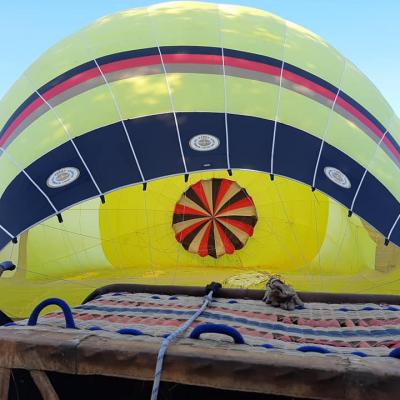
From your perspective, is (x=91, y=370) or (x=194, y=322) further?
(x=194, y=322)

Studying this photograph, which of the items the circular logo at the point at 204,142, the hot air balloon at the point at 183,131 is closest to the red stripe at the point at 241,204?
the hot air balloon at the point at 183,131

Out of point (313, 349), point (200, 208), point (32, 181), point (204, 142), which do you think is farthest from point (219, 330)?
point (200, 208)

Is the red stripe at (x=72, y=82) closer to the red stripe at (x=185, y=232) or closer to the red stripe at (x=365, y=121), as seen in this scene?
the red stripe at (x=365, y=121)

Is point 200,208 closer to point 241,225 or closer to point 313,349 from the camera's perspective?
point 241,225

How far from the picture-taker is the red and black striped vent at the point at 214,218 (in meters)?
6.15

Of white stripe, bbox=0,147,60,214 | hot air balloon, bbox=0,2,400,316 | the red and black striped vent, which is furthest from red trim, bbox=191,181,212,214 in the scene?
white stripe, bbox=0,147,60,214

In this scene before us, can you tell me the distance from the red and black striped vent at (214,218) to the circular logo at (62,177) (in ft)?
9.47

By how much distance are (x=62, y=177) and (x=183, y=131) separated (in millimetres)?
859

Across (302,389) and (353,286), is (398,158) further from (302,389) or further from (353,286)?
(302,389)

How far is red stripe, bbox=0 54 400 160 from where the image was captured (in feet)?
12.8

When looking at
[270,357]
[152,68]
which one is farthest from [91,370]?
[152,68]

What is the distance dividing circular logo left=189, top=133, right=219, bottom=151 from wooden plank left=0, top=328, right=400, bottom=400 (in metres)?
1.93

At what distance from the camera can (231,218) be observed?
616 centimetres

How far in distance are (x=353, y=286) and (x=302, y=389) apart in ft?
14.0
